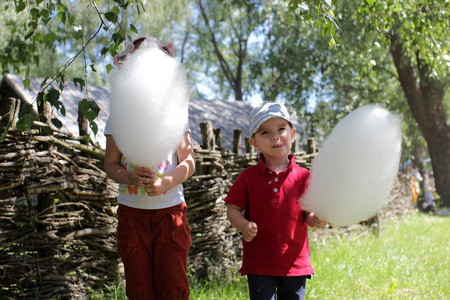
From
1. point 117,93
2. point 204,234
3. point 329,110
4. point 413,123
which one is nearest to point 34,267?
point 204,234

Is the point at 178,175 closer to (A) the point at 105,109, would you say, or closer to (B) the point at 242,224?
(B) the point at 242,224

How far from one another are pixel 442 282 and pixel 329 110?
784cm

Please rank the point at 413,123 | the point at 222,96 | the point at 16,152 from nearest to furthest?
the point at 16,152
the point at 413,123
the point at 222,96

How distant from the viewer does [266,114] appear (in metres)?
2.06

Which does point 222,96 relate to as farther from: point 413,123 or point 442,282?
point 442,282

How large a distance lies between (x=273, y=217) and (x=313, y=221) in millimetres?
182

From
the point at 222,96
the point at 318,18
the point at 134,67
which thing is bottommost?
the point at 134,67

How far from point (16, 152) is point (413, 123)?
39.4ft

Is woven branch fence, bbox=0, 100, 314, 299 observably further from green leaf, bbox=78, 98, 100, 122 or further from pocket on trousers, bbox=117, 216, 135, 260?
pocket on trousers, bbox=117, 216, 135, 260

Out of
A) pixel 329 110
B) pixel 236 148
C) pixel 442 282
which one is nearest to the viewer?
pixel 442 282

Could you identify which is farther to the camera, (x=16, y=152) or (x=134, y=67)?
(x=16, y=152)

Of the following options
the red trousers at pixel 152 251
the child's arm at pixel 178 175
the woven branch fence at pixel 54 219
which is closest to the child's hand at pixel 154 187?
the child's arm at pixel 178 175

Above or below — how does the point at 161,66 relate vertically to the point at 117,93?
above

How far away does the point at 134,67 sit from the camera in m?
1.90
